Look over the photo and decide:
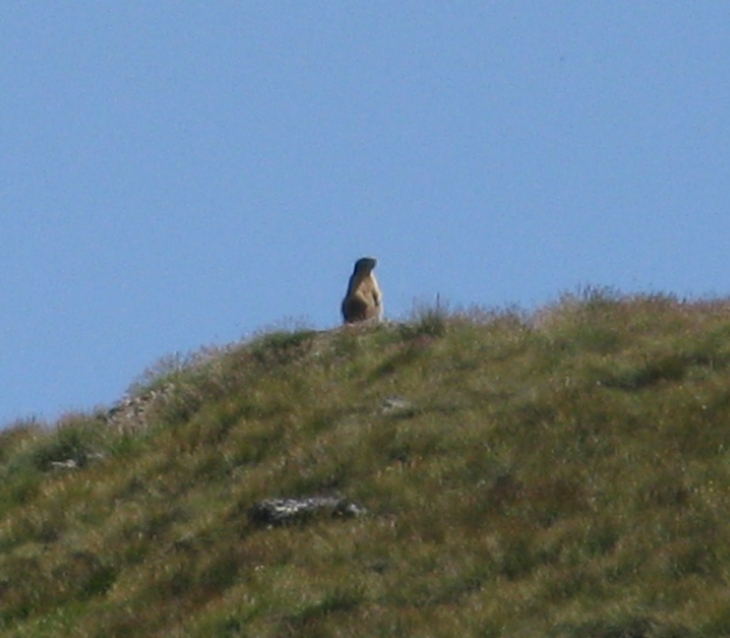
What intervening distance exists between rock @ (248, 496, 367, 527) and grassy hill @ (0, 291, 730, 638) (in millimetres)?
129

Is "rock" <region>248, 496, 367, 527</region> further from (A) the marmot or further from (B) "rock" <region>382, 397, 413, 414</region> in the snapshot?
(A) the marmot

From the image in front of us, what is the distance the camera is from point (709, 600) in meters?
15.3

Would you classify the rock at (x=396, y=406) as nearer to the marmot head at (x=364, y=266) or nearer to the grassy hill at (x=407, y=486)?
the grassy hill at (x=407, y=486)

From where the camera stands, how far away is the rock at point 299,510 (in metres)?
19.0

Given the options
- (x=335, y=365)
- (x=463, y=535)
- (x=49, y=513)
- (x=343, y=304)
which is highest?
(x=343, y=304)

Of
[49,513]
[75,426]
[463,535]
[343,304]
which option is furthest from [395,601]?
[343,304]

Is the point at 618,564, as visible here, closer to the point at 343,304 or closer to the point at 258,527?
the point at 258,527

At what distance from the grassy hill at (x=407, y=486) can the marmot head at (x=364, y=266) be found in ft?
13.3

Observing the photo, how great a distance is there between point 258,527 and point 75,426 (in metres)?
4.57

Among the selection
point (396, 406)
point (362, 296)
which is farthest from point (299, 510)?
point (362, 296)

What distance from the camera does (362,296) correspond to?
2764cm

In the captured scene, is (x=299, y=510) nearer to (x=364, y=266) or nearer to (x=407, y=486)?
(x=407, y=486)

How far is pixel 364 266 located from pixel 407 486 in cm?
920

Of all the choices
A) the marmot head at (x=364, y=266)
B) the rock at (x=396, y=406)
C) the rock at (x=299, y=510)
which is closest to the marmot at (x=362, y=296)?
the marmot head at (x=364, y=266)
